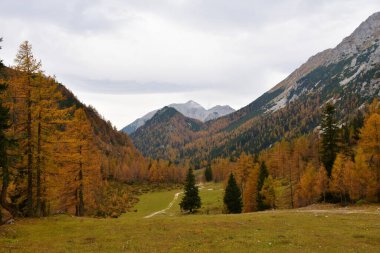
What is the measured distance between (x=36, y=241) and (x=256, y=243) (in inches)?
580

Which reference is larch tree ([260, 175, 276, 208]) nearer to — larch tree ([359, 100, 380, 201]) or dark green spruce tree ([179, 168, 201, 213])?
dark green spruce tree ([179, 168, 201, 213])

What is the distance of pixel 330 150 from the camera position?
6206 centimetres

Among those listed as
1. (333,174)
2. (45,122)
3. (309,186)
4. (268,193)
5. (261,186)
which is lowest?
(268,193)

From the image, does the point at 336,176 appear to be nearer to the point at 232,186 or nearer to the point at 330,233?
the point at 232,186

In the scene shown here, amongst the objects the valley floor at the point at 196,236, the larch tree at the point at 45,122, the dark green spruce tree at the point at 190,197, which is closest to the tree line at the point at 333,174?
the dark green spruce tree at the point at 190,197

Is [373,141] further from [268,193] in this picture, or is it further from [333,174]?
[268,193]

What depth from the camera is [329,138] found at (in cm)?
6203

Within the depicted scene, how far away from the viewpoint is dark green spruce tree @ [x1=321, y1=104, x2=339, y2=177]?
201 ft

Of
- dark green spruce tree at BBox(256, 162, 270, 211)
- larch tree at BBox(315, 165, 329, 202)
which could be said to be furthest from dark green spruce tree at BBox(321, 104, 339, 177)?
dark green spruce tree at BBox(256, 162, 270, 211)

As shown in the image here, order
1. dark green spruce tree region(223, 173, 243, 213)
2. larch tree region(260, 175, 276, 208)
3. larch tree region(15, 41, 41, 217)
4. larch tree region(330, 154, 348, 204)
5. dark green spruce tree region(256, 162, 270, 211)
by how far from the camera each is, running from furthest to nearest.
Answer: dark green spruce tree region(256, 162, 270, 211)
dark green spruce tree region(223, 173, 243, 213)
larch tree region(260, 175, 276, 208)
larch tree region(330, 154, 348, 204)
larch tree region(15, 41, 41, 217)

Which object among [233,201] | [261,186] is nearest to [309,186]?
[261,186]

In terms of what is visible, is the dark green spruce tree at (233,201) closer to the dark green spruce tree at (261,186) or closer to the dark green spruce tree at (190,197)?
the dark green spruce tree at (261,186)

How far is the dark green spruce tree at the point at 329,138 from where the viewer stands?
61.3m

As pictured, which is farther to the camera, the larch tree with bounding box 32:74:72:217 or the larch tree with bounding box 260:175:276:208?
the larch tree with bounding box 260:175:276:208
